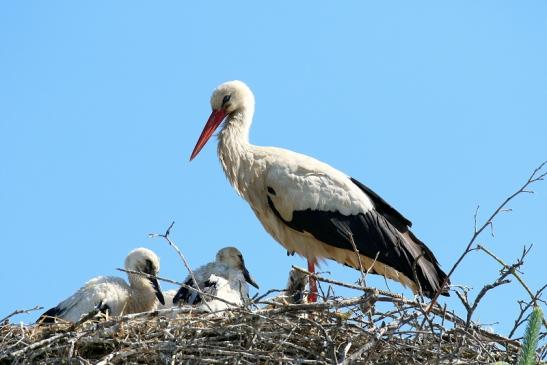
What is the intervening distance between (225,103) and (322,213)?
1183mm

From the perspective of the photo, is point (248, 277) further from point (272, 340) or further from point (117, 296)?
point (272, 340)

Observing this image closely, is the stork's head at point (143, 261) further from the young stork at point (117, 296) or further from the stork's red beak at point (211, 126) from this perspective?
the stork's red beak at point (211, 126)

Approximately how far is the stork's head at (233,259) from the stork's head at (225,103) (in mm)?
861

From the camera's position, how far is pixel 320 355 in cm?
461

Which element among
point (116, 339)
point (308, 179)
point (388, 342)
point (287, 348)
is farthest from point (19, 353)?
point (308, 179)

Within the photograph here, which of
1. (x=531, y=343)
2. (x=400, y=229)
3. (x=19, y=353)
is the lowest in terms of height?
(x=531, y=343)

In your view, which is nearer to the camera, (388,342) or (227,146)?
(388,342)

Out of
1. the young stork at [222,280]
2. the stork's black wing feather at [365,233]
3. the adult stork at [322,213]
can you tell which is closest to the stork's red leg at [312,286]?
the adult stork at [322,213]

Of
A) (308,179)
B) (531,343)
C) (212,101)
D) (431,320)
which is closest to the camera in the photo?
(531,343)

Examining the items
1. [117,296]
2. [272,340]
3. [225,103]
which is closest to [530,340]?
[272,340]

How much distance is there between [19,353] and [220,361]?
0.93 meters

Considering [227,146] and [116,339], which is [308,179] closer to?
[227,146]

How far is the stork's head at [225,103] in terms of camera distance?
7.39 m

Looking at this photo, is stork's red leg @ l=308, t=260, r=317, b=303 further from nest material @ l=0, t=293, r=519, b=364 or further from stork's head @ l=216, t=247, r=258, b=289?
nest material @ l=0, t=293, r=519, b=364
